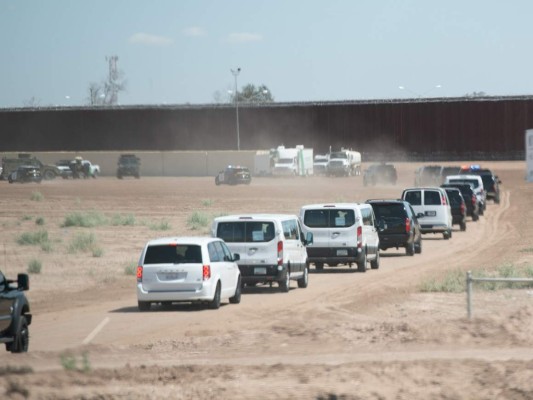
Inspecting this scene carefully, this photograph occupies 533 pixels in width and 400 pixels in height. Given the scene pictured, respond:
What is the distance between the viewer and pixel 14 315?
19141mm

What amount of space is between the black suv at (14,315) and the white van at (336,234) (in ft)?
54.0

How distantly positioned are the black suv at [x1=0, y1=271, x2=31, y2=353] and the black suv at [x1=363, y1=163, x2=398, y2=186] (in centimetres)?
→ 7648

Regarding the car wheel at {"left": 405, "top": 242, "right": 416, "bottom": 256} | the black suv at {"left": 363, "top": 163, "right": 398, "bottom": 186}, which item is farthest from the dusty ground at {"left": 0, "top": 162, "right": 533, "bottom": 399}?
the black suv at {"left": 363, "top": 163, "right": 398, "bottom": 186}

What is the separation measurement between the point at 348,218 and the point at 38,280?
8.49 meters

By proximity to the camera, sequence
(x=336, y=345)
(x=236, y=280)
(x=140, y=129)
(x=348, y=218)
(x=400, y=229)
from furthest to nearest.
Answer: (x=140, y=129), (x=400, y=229), (x=348, y=218), (x=236, y=280), (x=336, y=345)

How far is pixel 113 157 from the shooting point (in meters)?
125

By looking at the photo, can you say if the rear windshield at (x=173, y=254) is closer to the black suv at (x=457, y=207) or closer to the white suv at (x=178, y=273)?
the white suv at (x=178, y=273)

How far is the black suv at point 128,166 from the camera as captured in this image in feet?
372

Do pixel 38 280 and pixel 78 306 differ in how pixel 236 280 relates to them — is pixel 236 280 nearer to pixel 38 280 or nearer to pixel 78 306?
pixel 78 306

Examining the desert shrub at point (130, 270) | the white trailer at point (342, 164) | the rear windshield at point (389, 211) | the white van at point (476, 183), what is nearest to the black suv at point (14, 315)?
the desert shrub at point (130, 270)

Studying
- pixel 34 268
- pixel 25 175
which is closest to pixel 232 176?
pixel 25 175

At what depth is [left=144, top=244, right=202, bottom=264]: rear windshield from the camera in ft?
87.1

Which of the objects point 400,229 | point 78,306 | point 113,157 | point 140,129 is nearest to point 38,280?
point 78,306

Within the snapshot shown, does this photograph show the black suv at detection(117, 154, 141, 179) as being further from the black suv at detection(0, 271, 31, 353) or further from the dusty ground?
the black suv at detection(0, 271, 31, 353)
